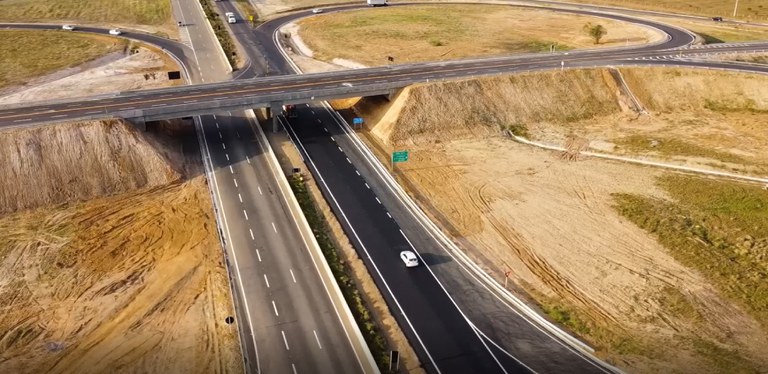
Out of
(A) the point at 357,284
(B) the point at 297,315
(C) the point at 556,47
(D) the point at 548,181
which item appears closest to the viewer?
(B) the point at 297,315

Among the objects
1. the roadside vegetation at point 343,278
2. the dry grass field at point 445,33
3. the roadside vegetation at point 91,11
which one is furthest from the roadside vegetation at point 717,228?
the roadside vegetation at point 91,11

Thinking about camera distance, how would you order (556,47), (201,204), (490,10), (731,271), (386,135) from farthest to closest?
(490,10), (556,47), (386,135), (201,204), (731,271)

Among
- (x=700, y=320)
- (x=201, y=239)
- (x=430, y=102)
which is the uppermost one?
→ (x=430, y=102)

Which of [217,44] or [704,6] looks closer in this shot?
[217,44]

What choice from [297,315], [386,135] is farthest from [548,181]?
[297,315]

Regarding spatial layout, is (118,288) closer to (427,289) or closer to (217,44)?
(427,289)

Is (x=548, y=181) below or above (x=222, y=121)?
below

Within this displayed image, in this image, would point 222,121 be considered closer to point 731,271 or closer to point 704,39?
point 731,271

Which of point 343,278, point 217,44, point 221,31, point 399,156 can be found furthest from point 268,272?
point 221,31
